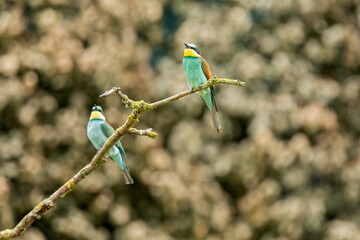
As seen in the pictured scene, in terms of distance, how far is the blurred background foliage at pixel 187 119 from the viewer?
748 cm

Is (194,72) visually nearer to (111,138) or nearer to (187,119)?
(111,138)

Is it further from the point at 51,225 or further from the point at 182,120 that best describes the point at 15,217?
the point at 182,120

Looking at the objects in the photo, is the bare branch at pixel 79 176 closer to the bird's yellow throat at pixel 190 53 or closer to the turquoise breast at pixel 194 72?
the turquoise breast at pixel 194 72

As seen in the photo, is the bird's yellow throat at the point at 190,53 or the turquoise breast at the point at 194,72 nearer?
the turquoise breast at the point at 194,72

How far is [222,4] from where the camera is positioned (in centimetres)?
896

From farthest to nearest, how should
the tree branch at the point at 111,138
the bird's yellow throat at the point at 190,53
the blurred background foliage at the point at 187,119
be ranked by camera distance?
the blurred background foliage at the point at 187,119 → the bird's yellow throat at the point at 190,53 → the tree branch at the point at 111,138

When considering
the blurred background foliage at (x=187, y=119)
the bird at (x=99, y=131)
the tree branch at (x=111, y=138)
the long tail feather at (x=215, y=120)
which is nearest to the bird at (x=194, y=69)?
the long tail feather at (x=215, y=120)

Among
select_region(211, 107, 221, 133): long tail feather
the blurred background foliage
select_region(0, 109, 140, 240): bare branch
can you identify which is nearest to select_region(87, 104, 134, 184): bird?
select_region(211, 107, 221, 133): long tail feather

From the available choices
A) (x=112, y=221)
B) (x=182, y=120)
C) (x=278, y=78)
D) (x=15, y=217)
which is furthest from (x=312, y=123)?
(x=15, y=217)

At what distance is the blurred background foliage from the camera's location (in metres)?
7.48

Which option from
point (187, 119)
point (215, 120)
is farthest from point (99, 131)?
point (187, 119)

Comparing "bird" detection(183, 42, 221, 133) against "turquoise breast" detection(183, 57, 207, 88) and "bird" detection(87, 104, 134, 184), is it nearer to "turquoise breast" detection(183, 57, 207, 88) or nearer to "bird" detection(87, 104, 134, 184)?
"turquoise breast" detection(183, 57, 207, 88)

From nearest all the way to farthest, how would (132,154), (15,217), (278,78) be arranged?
(15,217)
(132,154)
(278,78)

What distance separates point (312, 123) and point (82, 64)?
3401 mm
